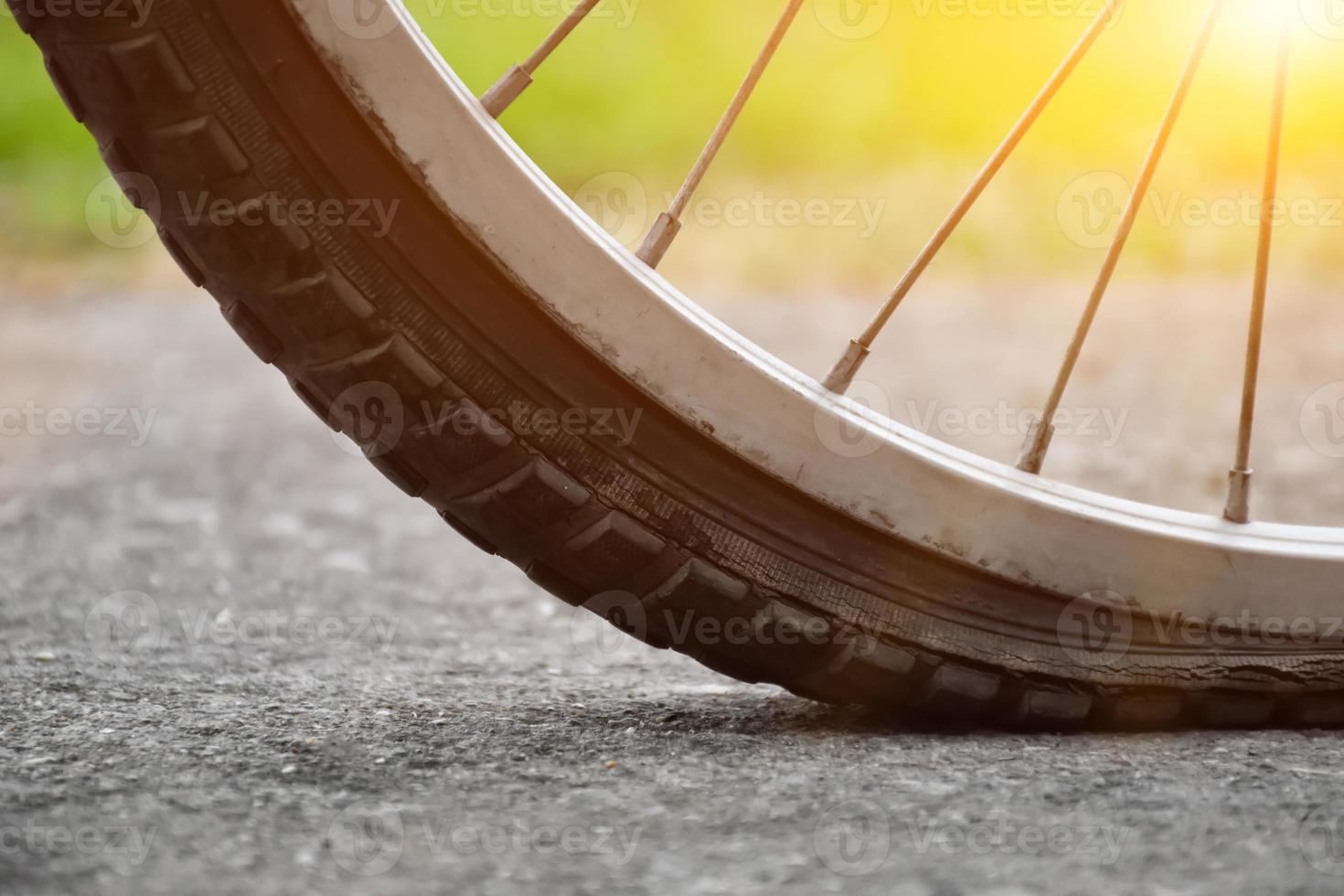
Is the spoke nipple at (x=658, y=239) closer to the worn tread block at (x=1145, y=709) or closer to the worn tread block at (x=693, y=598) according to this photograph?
the worn tread block at (x=693, y=598)

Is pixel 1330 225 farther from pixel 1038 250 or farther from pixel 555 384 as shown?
pixel 555 384

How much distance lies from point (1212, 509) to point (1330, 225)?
195 centimetres

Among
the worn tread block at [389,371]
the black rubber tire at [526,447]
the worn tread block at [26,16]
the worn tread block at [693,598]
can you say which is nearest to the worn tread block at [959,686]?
the black rubber tire at [526,447]

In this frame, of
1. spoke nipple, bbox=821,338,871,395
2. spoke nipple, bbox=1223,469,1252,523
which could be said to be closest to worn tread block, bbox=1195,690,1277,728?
spoke nipple, bbox=1223,469,1252,523

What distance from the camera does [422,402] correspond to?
0.79 m

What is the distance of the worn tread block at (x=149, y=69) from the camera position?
73 cm

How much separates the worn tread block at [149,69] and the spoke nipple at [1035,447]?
0.57 m

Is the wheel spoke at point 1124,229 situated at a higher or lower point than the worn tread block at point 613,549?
higher

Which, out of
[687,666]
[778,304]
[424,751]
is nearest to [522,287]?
[424,751]

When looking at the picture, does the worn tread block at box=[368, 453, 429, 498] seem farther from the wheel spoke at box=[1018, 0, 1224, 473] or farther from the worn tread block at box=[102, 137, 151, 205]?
the wheel spoke at box=[1018, 0, 1224, 473]

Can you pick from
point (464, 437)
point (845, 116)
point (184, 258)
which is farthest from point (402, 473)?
point (845, 116)

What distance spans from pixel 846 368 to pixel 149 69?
1.49ft

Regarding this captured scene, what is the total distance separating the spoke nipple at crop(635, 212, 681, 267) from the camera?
838 millimetres

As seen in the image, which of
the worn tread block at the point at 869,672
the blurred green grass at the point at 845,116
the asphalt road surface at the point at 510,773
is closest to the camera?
the asphalt road surface at the point at 510,773
